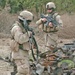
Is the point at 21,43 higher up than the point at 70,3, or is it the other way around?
the point at 70,3

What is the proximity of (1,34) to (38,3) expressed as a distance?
10.2ft

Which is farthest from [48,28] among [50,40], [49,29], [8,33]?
[8,33]

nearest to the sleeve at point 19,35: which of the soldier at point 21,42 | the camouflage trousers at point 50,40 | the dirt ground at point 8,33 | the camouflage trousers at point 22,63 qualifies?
the soldier at point 21,42

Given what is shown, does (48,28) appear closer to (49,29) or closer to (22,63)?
(49,29)

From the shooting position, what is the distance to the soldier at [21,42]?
7.32 metres

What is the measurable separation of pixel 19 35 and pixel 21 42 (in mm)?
168

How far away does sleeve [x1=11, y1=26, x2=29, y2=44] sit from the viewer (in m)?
7.28

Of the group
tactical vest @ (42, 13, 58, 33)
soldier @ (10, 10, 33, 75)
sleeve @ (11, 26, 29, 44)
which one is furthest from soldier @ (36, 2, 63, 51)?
sleeve @ (11, 26, 29, 44)

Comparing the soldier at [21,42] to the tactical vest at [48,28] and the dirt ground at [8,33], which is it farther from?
the dirt ground at [8,33]

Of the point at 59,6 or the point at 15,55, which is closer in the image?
the point at 15,55

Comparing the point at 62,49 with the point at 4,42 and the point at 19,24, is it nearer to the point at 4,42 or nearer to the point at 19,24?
the point at 19,24

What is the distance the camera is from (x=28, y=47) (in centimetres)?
755

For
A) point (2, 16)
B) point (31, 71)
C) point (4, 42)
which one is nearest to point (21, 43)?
point (31, 71)

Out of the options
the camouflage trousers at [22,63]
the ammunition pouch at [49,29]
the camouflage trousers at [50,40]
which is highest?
the ammunition pouch at [49,29]
